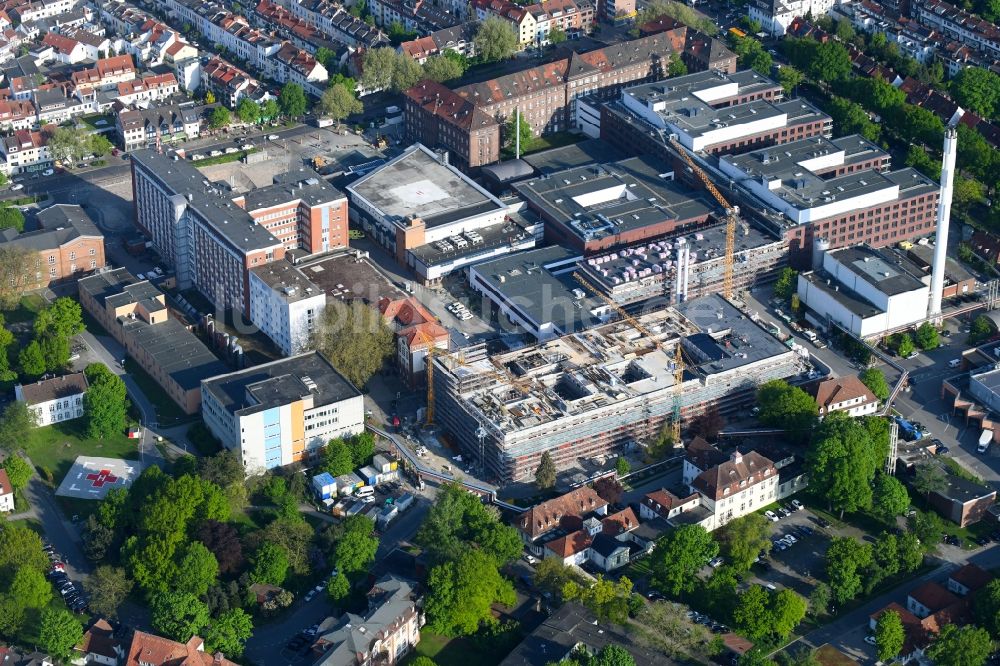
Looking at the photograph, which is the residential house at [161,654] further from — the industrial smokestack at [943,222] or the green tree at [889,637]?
the industrial smokestack at [943,222]

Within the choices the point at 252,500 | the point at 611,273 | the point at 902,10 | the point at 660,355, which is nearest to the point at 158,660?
the point at 252,500

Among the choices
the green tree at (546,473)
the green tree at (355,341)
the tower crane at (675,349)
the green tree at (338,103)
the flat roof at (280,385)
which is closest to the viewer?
the green tree at (546,473)

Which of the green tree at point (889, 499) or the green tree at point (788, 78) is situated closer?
the green tree at point (889, 499)

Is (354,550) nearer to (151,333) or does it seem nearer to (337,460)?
(337,460)

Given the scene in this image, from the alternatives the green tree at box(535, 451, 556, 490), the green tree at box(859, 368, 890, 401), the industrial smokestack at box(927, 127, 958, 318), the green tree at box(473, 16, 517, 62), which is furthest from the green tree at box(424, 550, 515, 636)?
the green tree at box(473, 16, 517, 62)

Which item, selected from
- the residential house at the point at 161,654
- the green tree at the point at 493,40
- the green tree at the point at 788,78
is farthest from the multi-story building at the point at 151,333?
the green tree at the point at 788,78

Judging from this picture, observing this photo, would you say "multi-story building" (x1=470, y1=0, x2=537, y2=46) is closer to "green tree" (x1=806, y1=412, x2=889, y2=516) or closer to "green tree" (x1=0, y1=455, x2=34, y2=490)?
"green tree" (x1=806, y1=412, x2=889, y2=516)
